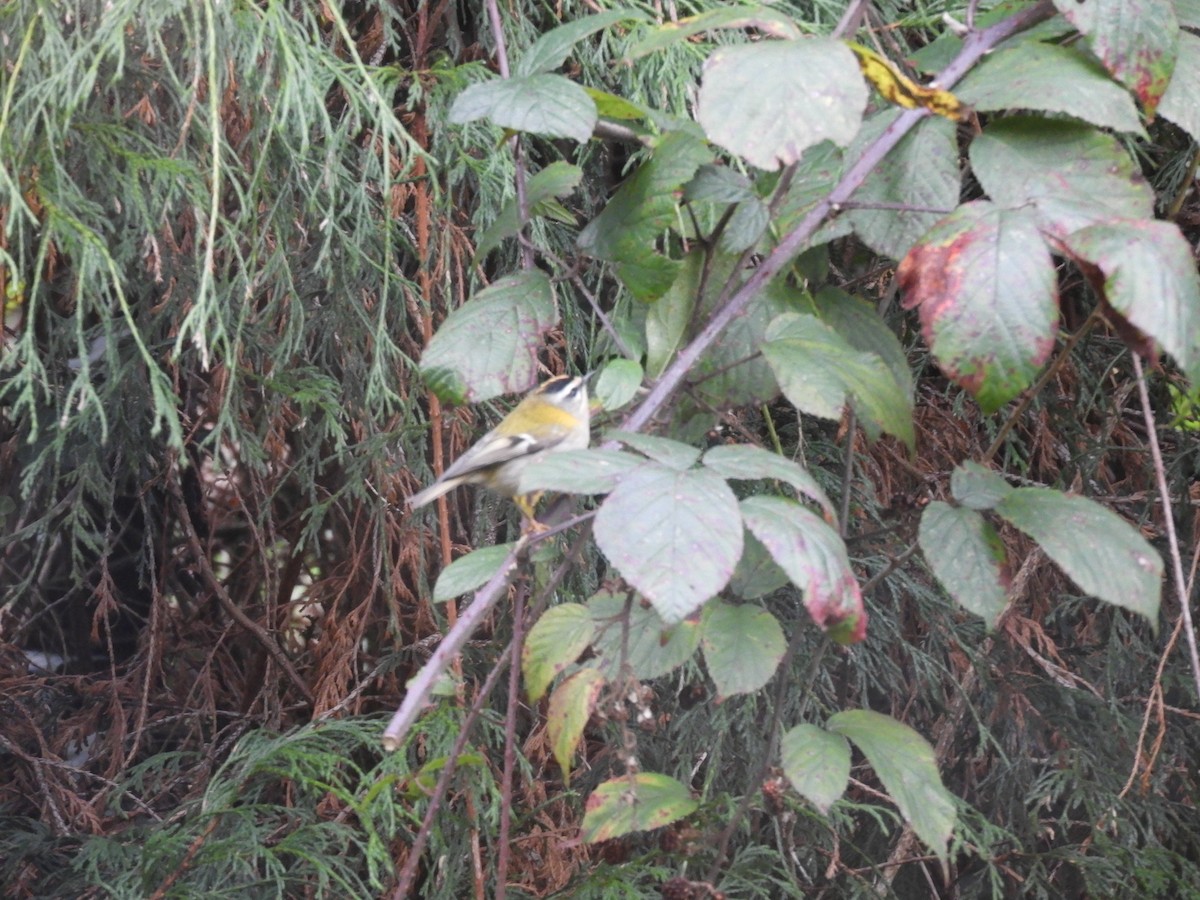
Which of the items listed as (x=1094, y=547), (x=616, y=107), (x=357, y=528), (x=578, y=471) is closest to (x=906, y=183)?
(x=616, y=107)

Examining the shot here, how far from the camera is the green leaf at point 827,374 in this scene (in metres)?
1.23

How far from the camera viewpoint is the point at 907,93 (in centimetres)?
123

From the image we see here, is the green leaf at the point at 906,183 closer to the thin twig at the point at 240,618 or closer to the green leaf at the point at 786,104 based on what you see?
the green leaf at the point at 786,104

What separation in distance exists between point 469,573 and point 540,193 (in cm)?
48

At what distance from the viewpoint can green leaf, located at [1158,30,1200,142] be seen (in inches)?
51.3

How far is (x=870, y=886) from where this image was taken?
89.7 inches

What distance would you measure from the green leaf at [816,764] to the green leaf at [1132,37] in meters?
0.75

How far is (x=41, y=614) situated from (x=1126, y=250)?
266 cm

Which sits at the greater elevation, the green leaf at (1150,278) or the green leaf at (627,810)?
the green leaf at (1150,278)

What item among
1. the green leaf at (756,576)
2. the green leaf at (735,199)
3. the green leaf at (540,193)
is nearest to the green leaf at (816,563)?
the green leaf at (756,576)

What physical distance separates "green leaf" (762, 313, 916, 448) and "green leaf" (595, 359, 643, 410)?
147mm

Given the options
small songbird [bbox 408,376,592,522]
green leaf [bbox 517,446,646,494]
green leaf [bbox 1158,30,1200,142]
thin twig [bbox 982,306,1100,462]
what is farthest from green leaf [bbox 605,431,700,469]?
small songbird [bbox 408,376,592,522]

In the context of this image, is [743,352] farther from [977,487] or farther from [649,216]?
[977,487]

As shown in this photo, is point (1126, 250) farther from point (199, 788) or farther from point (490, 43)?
point (199, 788)
